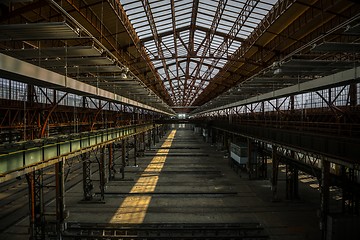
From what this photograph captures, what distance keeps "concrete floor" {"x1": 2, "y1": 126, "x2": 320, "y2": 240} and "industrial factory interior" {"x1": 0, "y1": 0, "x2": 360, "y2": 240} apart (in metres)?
0.12

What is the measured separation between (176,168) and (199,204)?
1266 centimetres

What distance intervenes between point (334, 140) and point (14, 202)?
2124 cm

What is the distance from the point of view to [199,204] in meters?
18.4

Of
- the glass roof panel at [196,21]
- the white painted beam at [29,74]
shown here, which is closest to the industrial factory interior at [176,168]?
the white painted beam at [29,74]

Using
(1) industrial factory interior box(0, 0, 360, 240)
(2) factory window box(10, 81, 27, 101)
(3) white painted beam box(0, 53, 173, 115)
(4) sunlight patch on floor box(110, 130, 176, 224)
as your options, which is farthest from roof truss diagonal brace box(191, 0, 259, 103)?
(2) factory window box(10, 81, 27, 101)

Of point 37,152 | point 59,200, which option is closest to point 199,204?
point 59,200

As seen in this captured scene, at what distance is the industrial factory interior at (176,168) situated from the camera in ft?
34.9

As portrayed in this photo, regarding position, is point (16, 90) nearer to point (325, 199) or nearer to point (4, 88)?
point (4, 88)

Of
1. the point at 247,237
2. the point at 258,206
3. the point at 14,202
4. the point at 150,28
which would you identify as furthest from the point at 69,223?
the point at 150,28

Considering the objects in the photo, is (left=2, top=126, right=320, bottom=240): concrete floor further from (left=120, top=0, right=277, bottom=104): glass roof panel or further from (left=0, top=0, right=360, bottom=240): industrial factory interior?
(left=120, top=0, right=277, bottom=104): glass roof panel

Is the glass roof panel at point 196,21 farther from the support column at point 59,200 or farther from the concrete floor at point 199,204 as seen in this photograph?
the support column at point 59,200

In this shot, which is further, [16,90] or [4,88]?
[16,90]

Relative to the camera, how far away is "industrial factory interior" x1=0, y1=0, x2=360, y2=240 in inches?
419

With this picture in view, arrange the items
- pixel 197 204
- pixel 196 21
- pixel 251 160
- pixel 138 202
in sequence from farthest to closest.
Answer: pixel 251 160 → pixel 196 21 → pixel 138 202 → pixel 197 204
